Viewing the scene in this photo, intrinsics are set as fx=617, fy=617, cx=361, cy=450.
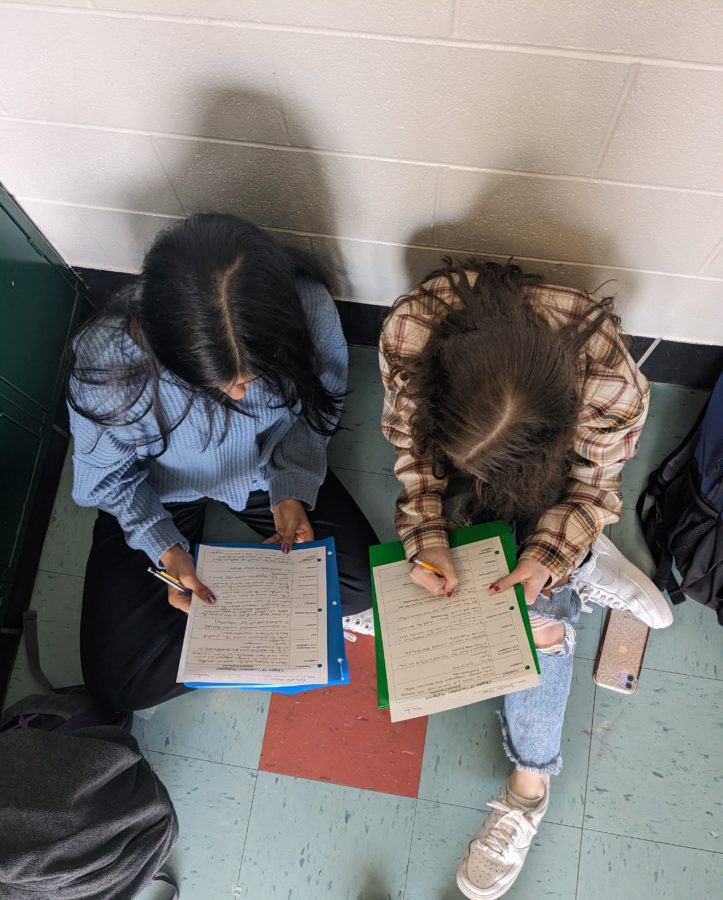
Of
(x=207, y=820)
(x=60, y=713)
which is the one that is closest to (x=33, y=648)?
(x=60, y=713)

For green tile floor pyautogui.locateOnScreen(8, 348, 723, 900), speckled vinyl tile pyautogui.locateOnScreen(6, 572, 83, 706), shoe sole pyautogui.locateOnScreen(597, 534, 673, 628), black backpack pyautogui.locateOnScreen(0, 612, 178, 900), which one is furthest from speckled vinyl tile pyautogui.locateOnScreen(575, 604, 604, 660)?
speckled vinyl tile pyautogui.locateOnScreen(6, 572, 83, 706)

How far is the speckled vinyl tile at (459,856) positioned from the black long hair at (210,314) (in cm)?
107

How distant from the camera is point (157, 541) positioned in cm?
133

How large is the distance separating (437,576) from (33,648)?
1077 mm

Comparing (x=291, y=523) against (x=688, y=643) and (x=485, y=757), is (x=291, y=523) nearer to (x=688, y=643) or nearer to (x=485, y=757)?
(x=485, y=757)

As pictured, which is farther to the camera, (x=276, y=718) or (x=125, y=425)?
(x=276, y=718)

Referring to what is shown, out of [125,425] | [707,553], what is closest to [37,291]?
[125,425]

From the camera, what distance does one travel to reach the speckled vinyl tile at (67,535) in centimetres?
164

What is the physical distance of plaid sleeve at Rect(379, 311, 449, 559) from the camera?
1.10 metres

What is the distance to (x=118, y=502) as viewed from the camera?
1.32 m

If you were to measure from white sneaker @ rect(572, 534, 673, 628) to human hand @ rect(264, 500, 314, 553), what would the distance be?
0.63 metres

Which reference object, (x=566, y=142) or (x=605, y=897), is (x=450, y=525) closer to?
(x=566, y=142)

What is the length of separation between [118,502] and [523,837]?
1.14 m

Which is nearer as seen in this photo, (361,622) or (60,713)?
(60,713)
